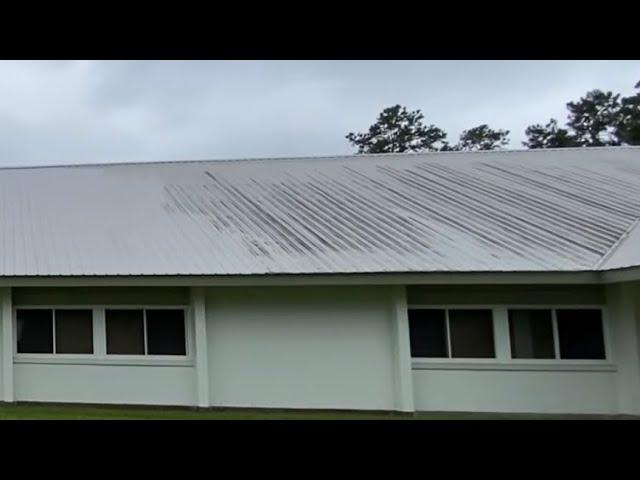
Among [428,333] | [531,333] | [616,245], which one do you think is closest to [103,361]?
[428,333]

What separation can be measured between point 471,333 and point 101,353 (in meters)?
6.60

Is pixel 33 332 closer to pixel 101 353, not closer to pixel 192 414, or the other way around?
pixel 101 353

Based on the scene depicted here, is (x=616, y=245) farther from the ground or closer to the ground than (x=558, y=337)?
farther from the ground

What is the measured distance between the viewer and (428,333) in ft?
30.1

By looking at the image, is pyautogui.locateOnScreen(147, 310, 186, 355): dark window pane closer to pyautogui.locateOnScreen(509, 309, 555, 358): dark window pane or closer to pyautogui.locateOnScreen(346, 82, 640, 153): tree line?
pyautogui.locateOnScreen(509, 309, 555, 358): dark window pane

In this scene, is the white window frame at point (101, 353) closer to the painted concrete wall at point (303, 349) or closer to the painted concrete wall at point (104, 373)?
the painted concrete wall at point (104, 373)

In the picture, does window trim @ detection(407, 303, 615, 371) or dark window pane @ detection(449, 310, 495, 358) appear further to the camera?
dark window pane @ detection(449, 310, 495, 358)

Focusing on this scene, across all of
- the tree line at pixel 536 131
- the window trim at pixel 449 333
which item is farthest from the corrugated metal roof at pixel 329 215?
the tree line at pixel 536 131

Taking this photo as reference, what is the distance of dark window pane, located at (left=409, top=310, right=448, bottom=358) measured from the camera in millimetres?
9102

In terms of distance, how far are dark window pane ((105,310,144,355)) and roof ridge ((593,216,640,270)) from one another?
7.77 meters

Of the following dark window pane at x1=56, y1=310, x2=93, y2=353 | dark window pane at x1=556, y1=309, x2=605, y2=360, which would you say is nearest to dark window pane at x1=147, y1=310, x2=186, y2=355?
dark window pane at x1=56, y1=310, x2=93, y2=353

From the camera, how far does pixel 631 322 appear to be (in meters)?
8.41

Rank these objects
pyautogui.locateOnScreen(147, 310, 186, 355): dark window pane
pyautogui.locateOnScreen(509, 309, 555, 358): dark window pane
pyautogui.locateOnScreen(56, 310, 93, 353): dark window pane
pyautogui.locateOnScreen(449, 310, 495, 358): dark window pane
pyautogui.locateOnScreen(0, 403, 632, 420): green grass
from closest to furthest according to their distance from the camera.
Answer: pyautogui.locateOnScreen(0, 403, 632, 420): green grass → pyautogui.locateOnScreen(509, 309, 555, 358): dark window pane → pyautogui.locateOnScreen(449, 310, 495, 358): dark window pane → pyautogui.locateOnScreen(147, 310, 186, 355): dark window pane → pyautogui.locateOnScreen(56, 310, 93, 353): dark window pane
